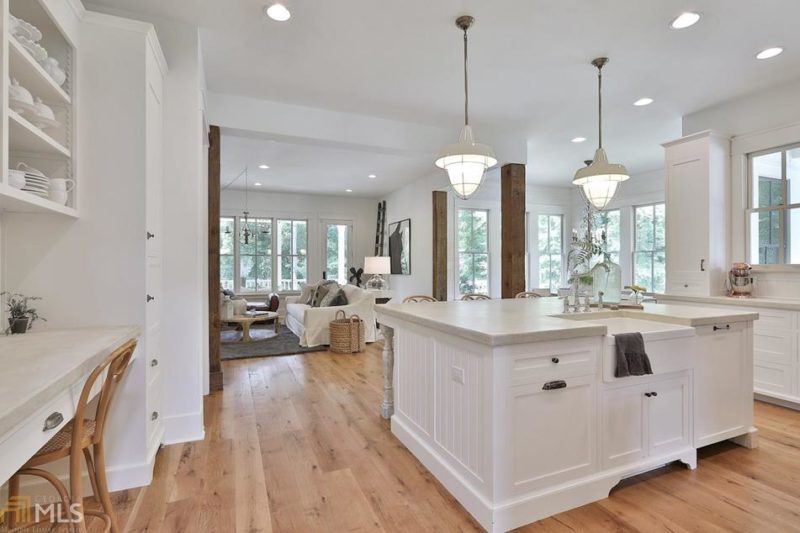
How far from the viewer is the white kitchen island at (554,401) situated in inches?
71.9

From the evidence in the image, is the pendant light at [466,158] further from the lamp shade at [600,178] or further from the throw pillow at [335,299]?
the throw pillow at [335,299]

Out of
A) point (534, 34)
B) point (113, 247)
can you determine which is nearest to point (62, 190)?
point (113, 247)

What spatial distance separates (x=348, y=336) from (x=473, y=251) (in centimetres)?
311

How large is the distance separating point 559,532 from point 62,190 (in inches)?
110

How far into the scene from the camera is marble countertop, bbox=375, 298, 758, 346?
185 cm

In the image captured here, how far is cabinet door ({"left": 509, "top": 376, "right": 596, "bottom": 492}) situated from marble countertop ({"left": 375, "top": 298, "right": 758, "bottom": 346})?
245mm

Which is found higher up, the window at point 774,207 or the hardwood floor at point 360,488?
the window at point 774,207

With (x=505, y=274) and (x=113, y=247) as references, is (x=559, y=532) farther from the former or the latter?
(x=505, y=274)

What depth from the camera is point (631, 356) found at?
206 centimetres

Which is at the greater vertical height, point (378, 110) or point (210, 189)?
point (378, 110)

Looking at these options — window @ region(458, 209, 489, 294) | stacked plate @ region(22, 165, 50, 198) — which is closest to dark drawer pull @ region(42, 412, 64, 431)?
stacked plate @ region(22, 165, 50, 198)

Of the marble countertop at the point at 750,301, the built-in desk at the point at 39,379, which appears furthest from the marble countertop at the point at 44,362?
the marble countertop at the point at 750,301

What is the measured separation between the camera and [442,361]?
2203 millimetres

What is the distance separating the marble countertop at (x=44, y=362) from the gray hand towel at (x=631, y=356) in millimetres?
2290
